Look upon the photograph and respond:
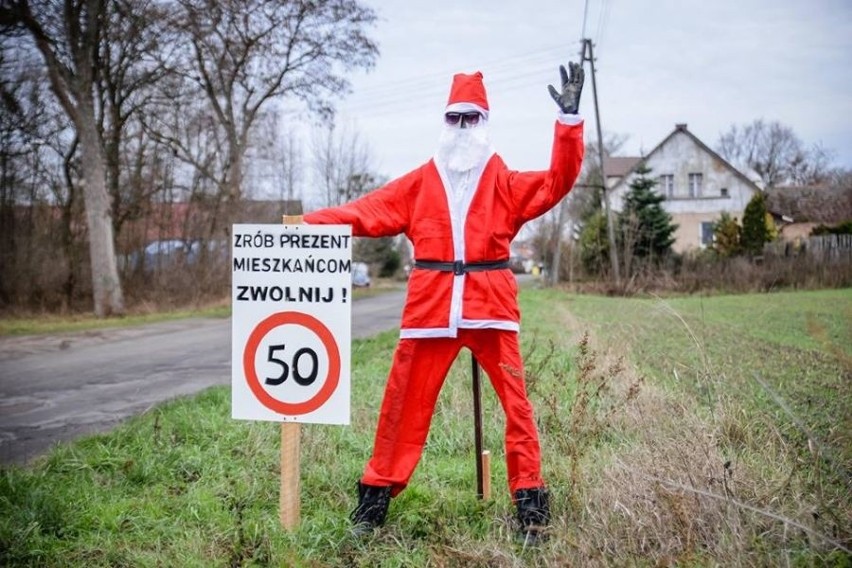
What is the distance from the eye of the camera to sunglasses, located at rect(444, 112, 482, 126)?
4.02 m

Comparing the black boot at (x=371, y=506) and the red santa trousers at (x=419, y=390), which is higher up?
the red santa trousers at (x=419, y=390)

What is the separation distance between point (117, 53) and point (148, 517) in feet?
68.3

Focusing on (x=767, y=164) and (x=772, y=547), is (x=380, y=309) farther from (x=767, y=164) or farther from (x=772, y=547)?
(x=767, y=164)

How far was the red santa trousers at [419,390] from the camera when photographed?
376cm

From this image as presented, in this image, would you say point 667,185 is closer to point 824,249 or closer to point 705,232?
point 705,232

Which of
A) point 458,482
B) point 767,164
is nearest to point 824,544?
point 458,482

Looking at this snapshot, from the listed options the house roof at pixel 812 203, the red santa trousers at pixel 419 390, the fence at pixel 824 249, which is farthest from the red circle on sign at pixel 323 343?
the house roof at pixel 812 203

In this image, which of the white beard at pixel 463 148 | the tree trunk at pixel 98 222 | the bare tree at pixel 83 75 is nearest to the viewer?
the white beard at pixel 463 148

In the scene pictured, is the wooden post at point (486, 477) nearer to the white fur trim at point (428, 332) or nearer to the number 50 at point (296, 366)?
the white fur trim at point (428, 332)

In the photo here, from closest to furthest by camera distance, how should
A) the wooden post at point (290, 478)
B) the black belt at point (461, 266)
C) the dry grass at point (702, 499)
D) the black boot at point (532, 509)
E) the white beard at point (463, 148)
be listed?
1. the dry grass at point (702, 499)
2. the black boot at point (532, 509)
3. the wooden post at point (290, 478)
4. the black belt at point (461, 266)
5. the white beard at point (463, 148)

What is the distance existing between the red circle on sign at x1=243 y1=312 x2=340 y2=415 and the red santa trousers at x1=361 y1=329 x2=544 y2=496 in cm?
30

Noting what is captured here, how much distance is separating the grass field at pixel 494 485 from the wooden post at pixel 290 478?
89 millimetres

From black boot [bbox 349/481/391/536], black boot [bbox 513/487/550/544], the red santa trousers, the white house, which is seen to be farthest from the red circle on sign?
the white house

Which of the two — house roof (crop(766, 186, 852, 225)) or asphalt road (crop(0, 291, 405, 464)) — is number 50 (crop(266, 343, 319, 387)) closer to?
asphalt road (crop(0, 291, 405, 464))
